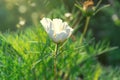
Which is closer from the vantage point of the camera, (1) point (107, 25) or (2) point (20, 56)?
(2) point (20, 56)

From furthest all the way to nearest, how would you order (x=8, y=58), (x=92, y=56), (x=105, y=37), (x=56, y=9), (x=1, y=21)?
(x=1, y=21), (x=105, y=37), (x=56, y=9), (x=92, y=56), (x=8, y=58)

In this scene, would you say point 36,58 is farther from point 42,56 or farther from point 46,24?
point 46,24

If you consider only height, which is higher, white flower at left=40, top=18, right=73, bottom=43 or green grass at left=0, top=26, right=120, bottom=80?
white flower at left=40, top=18, right=73, bottom=43

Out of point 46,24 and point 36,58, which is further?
point 36,58

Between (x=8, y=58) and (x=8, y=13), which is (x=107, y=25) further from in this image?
(x=8, y=58)

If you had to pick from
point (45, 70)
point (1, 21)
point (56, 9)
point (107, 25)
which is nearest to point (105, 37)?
point (107, 25)

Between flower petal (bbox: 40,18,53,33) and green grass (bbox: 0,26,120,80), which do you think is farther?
green grass (bbox: 0,26,120,80)

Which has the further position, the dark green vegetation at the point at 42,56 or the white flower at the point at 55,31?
the dark green vegetation at the point at 42,56

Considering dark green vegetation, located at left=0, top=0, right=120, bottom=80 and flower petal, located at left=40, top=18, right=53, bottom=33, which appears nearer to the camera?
flower petal, located at left=40, top=18, right=53, bottom=33

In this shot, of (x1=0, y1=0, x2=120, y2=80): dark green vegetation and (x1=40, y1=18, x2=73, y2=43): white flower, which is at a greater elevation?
(x1=40, y1=18, x2=73, y2=43): white flower

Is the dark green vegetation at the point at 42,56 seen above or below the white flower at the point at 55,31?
below

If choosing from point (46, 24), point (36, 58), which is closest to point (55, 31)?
point (46, 24)
